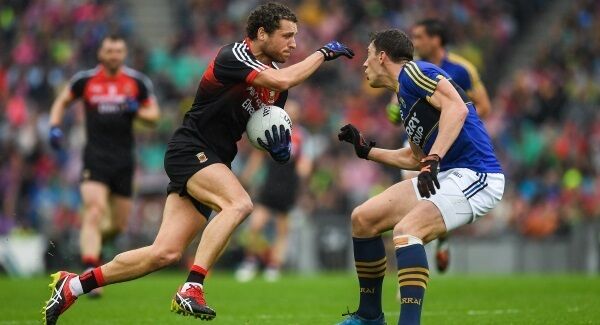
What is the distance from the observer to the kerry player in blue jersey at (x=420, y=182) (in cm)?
757

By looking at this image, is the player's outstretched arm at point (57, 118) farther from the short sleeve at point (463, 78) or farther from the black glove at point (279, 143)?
the black glove at point (279, 143)

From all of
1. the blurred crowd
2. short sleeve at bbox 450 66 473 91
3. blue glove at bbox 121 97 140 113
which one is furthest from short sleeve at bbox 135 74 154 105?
the blurred crowd

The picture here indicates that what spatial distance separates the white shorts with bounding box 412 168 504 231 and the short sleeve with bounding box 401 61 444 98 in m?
0.60

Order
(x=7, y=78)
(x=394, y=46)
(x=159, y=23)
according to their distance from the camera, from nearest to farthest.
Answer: (x=394, y=46) < (x=7, y=78) < (x=159, y=23)

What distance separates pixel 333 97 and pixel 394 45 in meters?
15.4

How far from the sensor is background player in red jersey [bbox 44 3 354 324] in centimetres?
832

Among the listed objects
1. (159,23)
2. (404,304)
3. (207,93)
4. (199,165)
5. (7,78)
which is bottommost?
(404,304)

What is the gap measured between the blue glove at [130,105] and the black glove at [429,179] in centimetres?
620

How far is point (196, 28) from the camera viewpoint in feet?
83.6

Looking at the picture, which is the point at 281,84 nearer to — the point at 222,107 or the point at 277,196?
the point at 222,107

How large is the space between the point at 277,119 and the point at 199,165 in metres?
0.67

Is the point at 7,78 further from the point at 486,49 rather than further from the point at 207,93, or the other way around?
the point at 207,93

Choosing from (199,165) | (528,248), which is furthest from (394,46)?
(528,248)

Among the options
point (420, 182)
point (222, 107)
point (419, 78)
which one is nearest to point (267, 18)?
point (222, 107)
